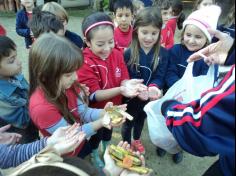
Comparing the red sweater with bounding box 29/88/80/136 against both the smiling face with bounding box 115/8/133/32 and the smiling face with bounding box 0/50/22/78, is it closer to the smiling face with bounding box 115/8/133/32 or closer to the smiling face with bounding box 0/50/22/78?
the smiling face with bounding box 0/50/22/78

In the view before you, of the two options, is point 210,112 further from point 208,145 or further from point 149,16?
point 149,16

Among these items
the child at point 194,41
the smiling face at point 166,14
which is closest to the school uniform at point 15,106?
the child at point 194,41

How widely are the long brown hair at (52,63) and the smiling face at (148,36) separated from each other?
2.82 ft

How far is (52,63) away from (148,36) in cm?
104

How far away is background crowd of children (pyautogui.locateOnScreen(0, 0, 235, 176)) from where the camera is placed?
183 centimetres

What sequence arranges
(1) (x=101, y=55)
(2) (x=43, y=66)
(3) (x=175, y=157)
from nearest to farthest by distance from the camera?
(2) (x=43, y=66) < (1) (x=101, y=55) < (3) (x=175, y=157)

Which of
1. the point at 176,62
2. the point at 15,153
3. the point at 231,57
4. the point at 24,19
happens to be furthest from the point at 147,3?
the point at 231,57

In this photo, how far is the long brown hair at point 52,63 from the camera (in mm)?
1784

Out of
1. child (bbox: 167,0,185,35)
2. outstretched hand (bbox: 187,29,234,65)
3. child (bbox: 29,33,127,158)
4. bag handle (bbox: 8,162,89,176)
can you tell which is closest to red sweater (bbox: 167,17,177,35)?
child (bbox: 167,0,185,35)

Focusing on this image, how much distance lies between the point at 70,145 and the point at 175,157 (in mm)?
1571

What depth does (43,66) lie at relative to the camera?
1.80 meters

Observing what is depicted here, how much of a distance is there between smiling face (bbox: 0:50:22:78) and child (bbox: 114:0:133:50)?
1372mm

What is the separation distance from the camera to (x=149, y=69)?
259 centimetres

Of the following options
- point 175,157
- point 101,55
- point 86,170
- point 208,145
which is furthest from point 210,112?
point 175,157
